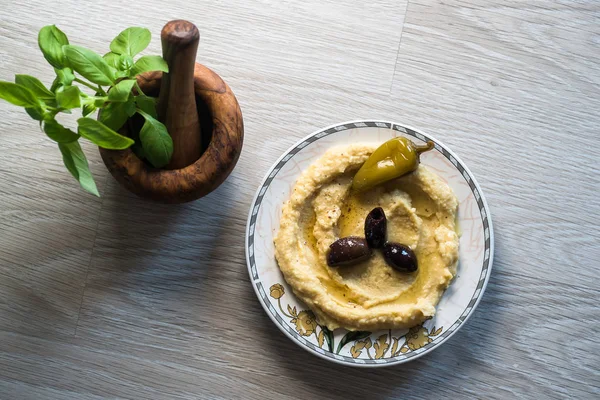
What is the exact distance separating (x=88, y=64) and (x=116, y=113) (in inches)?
4.2

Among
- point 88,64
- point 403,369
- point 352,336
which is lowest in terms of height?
point 403,369

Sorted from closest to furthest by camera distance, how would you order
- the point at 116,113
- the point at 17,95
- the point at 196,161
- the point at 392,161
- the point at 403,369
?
the point at 17,95, the point at 116,113, the point at 196,161, the point at 392,161, the point at 403,369

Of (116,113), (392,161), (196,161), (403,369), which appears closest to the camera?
(116,113)

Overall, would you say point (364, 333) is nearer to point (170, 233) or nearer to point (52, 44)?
point (170, 233)

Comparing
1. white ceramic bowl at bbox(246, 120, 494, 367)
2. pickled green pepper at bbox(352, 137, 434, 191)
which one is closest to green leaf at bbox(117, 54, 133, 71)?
white ceramic bowl at bbox(246, 120, 494, 367)

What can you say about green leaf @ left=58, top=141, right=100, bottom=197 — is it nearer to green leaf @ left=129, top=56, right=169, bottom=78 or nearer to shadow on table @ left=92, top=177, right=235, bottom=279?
green leaf @ left=129, top=56, right=169, bottom=78

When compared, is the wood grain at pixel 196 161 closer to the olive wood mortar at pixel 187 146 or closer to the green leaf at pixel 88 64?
the olive wood mortar at pixel 187 146

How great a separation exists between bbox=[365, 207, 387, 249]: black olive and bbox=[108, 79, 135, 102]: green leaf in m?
0.65

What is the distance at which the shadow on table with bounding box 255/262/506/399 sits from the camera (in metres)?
1.71

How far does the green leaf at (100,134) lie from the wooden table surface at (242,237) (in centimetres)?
53

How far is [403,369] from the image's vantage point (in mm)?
1710

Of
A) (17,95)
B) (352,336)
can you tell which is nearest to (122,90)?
(17,95)

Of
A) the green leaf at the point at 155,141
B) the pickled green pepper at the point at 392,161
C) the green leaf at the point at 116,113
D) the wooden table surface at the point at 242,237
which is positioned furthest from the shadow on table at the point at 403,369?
the green leaf at the point at 116,113

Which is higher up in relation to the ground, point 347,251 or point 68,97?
point 68,97
